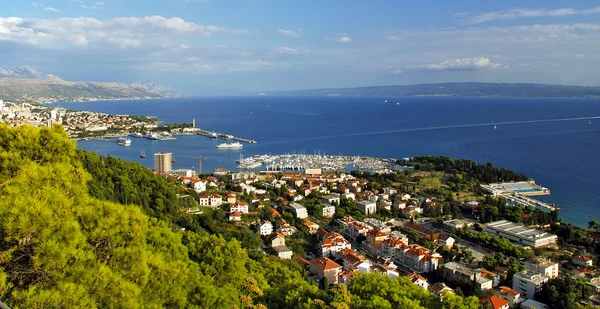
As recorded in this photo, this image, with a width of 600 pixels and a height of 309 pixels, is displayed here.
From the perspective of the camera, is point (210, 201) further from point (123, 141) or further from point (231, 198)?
point (123, 141)

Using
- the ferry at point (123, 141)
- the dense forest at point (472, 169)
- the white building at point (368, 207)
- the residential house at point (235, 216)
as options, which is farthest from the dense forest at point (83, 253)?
the ferry at point (123, 141)

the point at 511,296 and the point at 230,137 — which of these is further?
the point at 230,137

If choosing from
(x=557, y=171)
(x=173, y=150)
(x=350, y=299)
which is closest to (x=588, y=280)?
(x=350, y=299)

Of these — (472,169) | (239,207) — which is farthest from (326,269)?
(472,169)

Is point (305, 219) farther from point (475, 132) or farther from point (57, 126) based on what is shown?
point (475, 132)

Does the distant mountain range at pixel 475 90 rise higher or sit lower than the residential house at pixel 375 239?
higher

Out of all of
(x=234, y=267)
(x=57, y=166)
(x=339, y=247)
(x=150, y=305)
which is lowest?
(x=339, y=247)

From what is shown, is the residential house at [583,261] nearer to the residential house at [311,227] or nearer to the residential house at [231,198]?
the residential house at [311,227]
